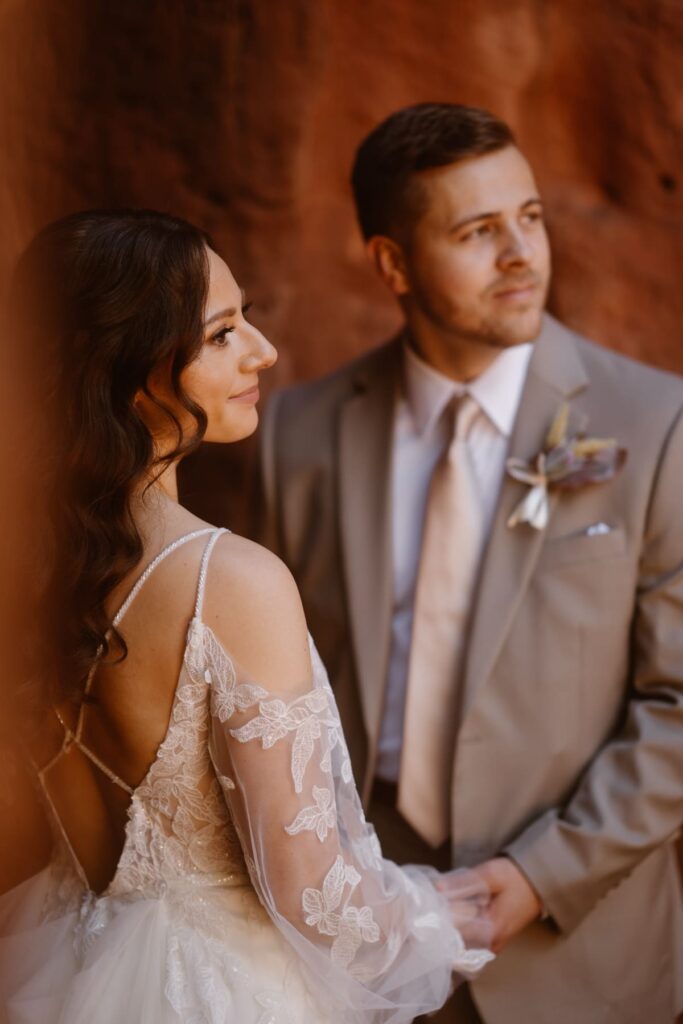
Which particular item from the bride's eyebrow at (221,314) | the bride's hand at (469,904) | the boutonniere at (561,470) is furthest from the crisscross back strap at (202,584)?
the boutonniere at (561,470)

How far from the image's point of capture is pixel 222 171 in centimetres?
382

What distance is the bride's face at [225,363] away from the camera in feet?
5.92

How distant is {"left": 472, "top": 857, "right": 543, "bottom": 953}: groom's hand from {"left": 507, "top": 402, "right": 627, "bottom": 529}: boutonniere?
0.76 metres

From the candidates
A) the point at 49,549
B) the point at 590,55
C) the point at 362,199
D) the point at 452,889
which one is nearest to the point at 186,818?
the point at 49,549

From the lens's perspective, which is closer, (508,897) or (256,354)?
(256,354)

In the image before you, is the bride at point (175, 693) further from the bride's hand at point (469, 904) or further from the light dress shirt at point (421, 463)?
the light dress shirt at point (421, 463)

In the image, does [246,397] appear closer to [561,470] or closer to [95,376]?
[95,376]

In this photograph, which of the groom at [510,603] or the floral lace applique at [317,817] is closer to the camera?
the floral lace applique at [317,817]

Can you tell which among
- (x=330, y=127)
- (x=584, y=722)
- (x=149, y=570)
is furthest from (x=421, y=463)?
(x=330, y=127)

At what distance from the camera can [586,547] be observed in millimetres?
2555

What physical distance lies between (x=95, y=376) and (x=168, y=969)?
94cm

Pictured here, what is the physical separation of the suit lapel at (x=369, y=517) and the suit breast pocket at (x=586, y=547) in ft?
1.33

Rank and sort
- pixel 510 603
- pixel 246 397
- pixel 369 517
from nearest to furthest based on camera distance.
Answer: pixel 246 397, pixel 510 603, pixel 369 517

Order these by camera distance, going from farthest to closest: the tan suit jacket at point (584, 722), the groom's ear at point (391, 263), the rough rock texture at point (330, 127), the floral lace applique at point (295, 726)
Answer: the rough rock texture at point (330, 127) < the groom's ear at point (391, 263) < the tan suit jacket at point (584, 722) < the floral lace applique at point (295, 726)
